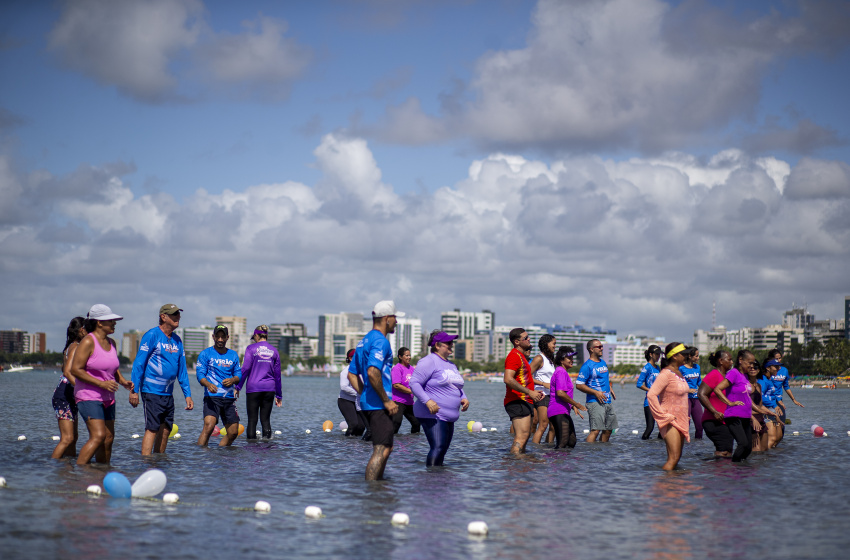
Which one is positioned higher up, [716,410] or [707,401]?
[707,401]

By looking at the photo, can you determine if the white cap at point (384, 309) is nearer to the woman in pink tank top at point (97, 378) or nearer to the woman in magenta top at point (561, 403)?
the woman in pink tank top at point (97, 378)

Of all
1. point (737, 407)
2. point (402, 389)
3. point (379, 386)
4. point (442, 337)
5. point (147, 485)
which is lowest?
point (147, 485)

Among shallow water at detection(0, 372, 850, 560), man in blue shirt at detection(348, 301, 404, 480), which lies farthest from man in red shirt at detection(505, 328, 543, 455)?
man in blue shirt at detection(348, 301, 404, 480)

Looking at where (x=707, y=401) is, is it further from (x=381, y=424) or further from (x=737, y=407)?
(x=381, y=424)

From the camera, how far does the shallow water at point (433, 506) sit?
726 centimetres

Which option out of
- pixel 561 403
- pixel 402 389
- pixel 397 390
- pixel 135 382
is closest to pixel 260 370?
pixel 397 390

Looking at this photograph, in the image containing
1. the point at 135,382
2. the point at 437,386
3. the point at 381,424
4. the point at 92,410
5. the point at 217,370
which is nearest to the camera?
the point at 381,424

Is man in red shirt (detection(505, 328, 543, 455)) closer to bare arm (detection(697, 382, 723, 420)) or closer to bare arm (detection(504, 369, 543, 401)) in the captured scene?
bare arm (detection(504, 369, 543, 401))

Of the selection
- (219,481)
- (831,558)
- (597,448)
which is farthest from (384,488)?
(597,448)

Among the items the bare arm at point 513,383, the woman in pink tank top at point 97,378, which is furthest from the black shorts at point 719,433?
the woman in pink tank top at point 97,378

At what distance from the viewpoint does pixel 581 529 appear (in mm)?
8266

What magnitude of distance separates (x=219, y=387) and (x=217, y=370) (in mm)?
335

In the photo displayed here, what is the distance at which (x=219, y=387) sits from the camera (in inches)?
593

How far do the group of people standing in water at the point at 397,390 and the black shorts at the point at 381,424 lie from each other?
0.05 feet
